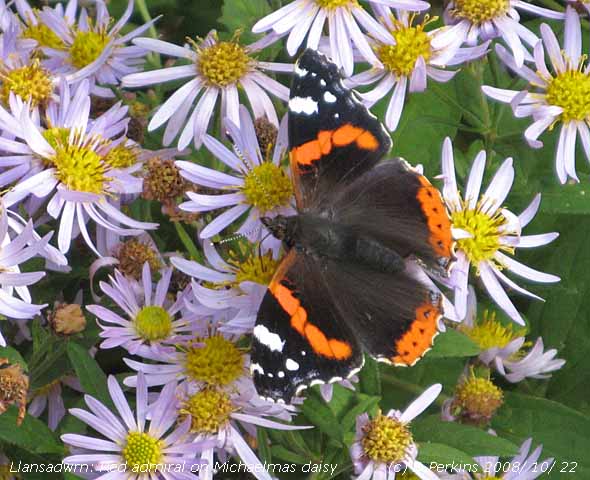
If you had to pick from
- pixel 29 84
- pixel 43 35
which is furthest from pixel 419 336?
pixel 43 35

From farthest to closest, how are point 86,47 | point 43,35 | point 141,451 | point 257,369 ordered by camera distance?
1. point 43,35
2. point 86,47
3. point 141,451
4. point 257,369

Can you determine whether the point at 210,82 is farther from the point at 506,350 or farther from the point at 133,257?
the point at 506,350

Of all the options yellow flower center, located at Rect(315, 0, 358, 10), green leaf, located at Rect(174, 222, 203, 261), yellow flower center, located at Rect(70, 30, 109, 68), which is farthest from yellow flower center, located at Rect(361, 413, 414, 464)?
yellow flower center, located at Rect(70, 30, 109, 68)

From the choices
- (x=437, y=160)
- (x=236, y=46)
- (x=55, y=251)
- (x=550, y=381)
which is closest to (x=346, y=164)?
(x=437, y=160)

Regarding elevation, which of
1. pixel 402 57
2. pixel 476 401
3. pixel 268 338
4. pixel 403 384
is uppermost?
pixel 402 57

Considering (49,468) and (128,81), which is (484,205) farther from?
(49,468)

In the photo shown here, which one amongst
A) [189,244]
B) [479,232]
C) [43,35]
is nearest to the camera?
[189,244]

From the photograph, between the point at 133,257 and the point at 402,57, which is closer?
the point at 133,257
